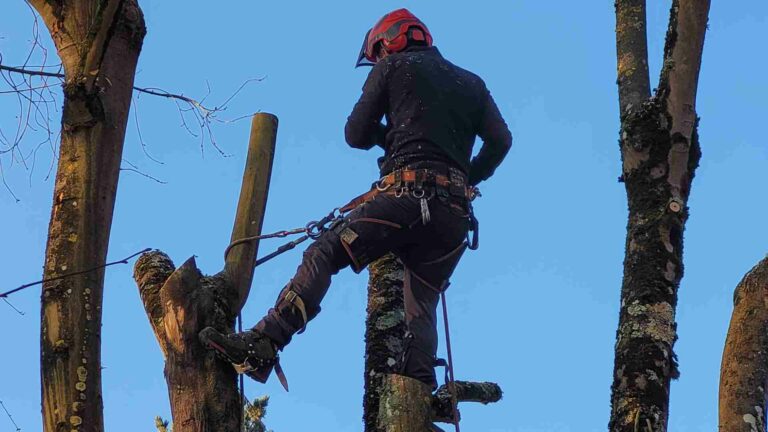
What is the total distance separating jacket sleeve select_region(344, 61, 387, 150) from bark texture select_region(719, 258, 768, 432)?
1.76 metres

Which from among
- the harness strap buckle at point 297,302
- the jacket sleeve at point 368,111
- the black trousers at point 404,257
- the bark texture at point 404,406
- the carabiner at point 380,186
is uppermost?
the jacket sleeve at point 368,111

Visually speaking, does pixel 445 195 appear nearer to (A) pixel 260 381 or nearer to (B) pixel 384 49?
(B) pixel 384 49

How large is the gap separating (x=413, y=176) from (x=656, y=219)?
1035 millimetres

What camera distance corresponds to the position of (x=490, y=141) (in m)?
5.36

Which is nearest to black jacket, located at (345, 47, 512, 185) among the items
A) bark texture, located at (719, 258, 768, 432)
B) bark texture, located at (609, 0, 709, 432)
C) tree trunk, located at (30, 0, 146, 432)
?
bark texture, located at (609, 0, 709, 432)

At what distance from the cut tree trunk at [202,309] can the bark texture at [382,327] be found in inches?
41.4

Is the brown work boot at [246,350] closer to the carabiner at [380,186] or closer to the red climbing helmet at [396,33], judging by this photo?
the carabiner at [380,186]

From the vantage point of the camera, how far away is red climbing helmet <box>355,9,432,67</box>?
534cm

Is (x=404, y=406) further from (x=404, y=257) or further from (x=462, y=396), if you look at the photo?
(x=404, y=257)

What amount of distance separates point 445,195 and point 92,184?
5.45ft

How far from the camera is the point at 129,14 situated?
409 cm

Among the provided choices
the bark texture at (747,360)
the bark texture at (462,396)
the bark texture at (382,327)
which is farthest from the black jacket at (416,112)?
the bark texture at (747,360)

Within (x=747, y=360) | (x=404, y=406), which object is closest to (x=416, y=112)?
(x=404, y=406)

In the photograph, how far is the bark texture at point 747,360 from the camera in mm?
3900
